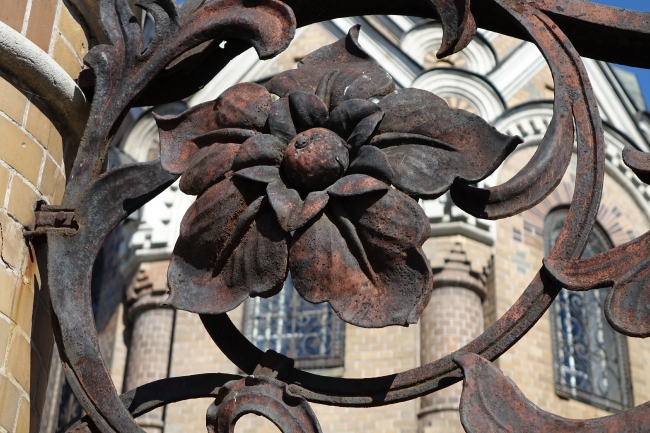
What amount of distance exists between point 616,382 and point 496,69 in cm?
483

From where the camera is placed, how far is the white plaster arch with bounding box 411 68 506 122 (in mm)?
14492

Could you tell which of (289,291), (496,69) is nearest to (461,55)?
(496,69)

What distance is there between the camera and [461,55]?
617 inches

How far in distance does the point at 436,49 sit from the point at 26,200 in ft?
44.1

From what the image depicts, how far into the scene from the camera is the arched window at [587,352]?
1375 centimetres

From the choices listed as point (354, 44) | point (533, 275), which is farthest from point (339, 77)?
point (533, 275)

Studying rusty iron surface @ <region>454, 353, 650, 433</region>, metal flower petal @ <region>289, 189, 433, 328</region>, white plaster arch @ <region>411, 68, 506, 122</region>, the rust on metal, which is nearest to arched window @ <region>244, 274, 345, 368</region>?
white plaster arch @ <region>411, 68, 506, 122</region>

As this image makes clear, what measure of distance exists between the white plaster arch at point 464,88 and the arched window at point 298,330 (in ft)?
10.8

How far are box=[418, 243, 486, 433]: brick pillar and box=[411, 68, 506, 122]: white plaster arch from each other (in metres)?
2.15

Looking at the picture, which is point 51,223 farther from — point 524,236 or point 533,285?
point 524,236

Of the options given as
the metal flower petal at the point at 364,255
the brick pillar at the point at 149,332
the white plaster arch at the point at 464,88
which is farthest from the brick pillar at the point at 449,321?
the metal flower petal at the point at 364,255

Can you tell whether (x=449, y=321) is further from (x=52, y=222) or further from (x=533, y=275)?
(x=52, y=222)

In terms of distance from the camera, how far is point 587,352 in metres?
14.2

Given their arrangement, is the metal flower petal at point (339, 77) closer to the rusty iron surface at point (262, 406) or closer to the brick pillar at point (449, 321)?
the rusty iron surface at point (262, 406)
